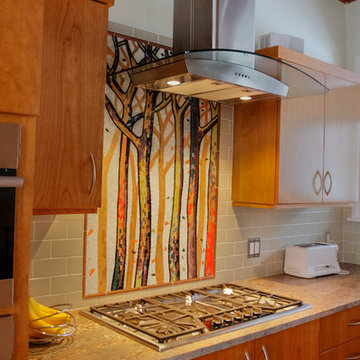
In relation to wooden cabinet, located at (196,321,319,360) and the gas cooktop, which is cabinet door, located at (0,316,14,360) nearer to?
the gas cooktop

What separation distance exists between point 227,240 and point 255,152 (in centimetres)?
59

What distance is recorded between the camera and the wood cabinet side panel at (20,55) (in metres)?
1.49

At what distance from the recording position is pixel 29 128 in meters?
1.55

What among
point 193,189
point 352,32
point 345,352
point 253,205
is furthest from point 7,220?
point 352,32

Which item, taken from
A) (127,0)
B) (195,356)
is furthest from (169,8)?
(195,356)

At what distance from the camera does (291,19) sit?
3471mm

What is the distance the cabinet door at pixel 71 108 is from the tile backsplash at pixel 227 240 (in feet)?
1.33

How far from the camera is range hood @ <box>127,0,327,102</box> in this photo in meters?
2.08

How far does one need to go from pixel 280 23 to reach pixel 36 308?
8.49 feet

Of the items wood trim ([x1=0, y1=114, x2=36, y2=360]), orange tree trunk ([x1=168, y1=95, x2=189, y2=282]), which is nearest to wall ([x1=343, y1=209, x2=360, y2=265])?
orange tree trunk ([x1=168, y1=95, x2=189, y2=282])

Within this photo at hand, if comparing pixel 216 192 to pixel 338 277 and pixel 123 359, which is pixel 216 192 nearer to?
pixel 338 277

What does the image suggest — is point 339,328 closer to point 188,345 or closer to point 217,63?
point 188,345

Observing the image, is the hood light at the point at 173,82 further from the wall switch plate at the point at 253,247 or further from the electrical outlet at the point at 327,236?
the electrical outlet at the point at 327,236

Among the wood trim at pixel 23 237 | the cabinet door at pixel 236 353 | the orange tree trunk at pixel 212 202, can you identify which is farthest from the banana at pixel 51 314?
the orange tree trunk at pixel 212 202
